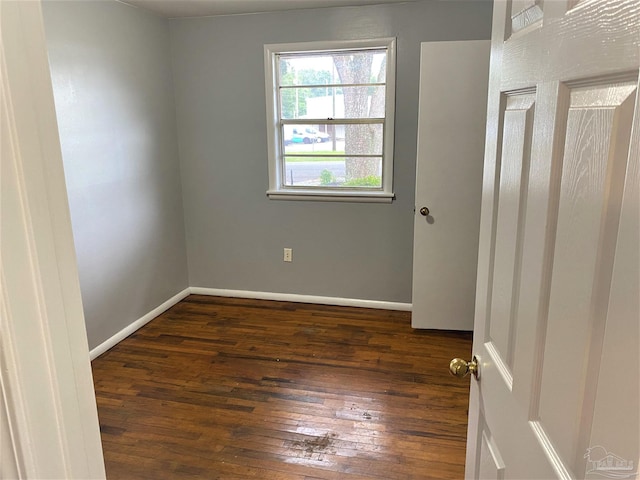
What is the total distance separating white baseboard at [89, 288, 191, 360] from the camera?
9.83 ft

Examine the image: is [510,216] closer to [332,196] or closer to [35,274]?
[35,274]

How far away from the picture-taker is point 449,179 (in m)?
2.98

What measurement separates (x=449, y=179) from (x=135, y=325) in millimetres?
2442

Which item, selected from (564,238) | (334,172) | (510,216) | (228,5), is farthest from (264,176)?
(564,238)

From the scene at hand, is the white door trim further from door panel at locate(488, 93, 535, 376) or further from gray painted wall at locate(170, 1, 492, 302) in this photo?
gray painted wall at locate(170, 1, 492, 302)

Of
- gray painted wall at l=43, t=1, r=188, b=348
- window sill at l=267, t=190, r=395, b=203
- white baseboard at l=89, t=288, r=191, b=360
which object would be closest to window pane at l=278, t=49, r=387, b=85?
window sill at l=267, t=190, r=395, b=203

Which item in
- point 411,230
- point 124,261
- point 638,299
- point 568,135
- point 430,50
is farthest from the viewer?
point 411,230

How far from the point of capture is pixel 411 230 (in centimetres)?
347

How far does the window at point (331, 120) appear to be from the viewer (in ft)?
10.9

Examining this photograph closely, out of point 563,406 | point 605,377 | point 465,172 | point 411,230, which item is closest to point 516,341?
point 563,406

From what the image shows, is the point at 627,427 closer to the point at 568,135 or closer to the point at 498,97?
the point at 568,135

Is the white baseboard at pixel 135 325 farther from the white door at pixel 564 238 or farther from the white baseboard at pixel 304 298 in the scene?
the white door at pixel 564 238

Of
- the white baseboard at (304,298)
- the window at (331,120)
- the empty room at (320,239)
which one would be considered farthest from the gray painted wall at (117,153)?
the window at (331,120)

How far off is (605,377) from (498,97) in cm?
58
